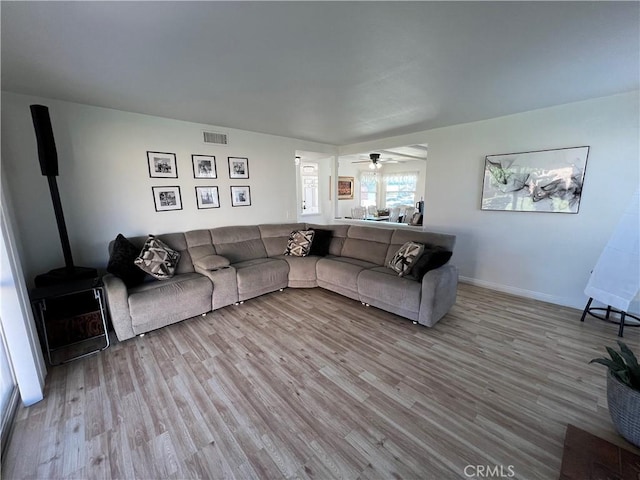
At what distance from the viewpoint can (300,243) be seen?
4.11 meters

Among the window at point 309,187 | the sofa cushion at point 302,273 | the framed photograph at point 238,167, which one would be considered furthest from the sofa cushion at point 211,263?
the window at point 309,187

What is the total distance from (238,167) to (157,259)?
1921 millimetres

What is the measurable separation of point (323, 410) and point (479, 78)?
294 centimetres

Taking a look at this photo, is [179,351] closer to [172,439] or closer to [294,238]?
[172,439]

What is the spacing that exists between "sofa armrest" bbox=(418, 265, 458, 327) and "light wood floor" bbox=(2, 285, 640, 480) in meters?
0.14

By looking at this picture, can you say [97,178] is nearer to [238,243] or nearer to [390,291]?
[238,243]

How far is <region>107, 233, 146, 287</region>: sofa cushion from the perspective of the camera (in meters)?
2.69

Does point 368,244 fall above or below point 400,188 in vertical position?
below

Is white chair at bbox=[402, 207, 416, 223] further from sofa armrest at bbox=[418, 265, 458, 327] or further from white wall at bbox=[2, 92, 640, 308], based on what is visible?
sofa armrest at bbox=[418, 265, 458, 327]

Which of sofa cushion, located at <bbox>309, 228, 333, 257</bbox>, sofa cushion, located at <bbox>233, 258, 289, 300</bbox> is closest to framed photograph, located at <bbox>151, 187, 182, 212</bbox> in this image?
sofa cushion, located at <bbox>233, 258, 289, 300</bbox>

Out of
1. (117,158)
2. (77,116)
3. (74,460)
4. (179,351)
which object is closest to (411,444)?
(74,460)

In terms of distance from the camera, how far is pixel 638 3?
1314mm

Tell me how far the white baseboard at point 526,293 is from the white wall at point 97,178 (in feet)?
13.3

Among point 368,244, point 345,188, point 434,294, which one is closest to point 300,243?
point 368,244
